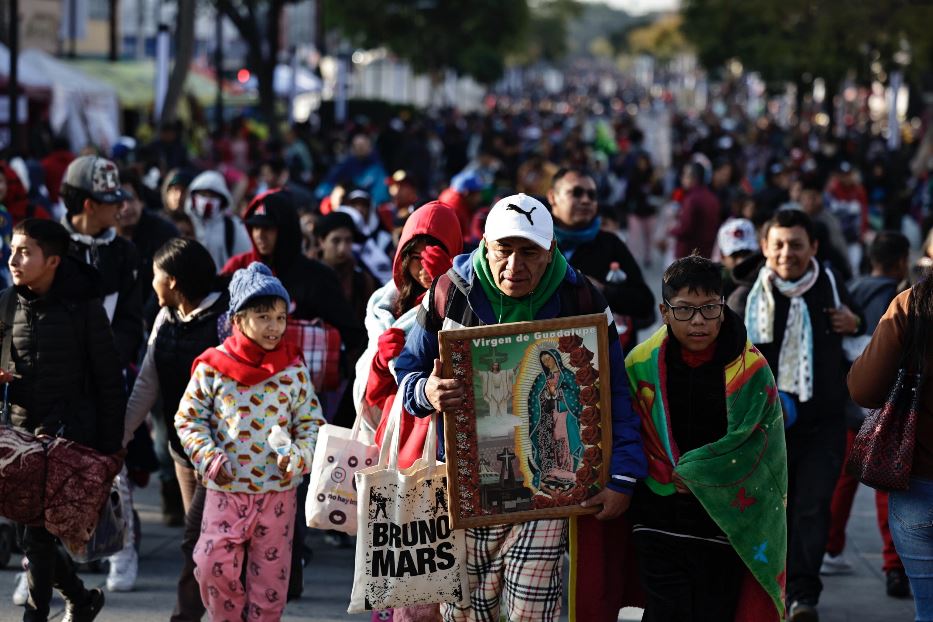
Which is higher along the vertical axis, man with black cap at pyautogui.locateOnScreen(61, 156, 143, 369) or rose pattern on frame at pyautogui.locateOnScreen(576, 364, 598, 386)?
man with black cap at pyautogui.locateOnScreen(61, 156, 143, 369)

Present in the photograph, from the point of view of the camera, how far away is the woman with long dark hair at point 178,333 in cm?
649

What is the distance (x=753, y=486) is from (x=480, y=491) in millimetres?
898

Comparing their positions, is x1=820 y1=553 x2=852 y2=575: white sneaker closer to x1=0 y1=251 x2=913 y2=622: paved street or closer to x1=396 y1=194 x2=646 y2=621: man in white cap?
x1=0 y1=251 x2=913 y2=622: paved street

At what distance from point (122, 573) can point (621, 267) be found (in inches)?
107

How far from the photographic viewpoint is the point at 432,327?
200 inches

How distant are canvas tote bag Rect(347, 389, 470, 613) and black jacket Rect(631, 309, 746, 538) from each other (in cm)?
66

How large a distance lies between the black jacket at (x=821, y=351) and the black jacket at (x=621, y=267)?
17.6 inches

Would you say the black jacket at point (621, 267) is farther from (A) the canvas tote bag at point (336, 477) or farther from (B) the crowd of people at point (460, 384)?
(A) the canvas tote bag at point (336, 477)

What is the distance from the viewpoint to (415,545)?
5.05m

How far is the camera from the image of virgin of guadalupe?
4926mm

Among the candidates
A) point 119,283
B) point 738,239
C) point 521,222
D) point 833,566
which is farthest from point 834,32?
point 521,222

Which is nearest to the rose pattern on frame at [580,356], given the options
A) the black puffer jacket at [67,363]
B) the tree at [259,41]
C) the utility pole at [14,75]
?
the black puffer jacket at [67,363]

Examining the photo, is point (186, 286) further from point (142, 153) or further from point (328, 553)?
point (142, 153)

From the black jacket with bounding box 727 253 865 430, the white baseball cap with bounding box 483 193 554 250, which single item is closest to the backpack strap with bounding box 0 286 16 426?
the white baseball cap with bounding box 483 193 554 250
